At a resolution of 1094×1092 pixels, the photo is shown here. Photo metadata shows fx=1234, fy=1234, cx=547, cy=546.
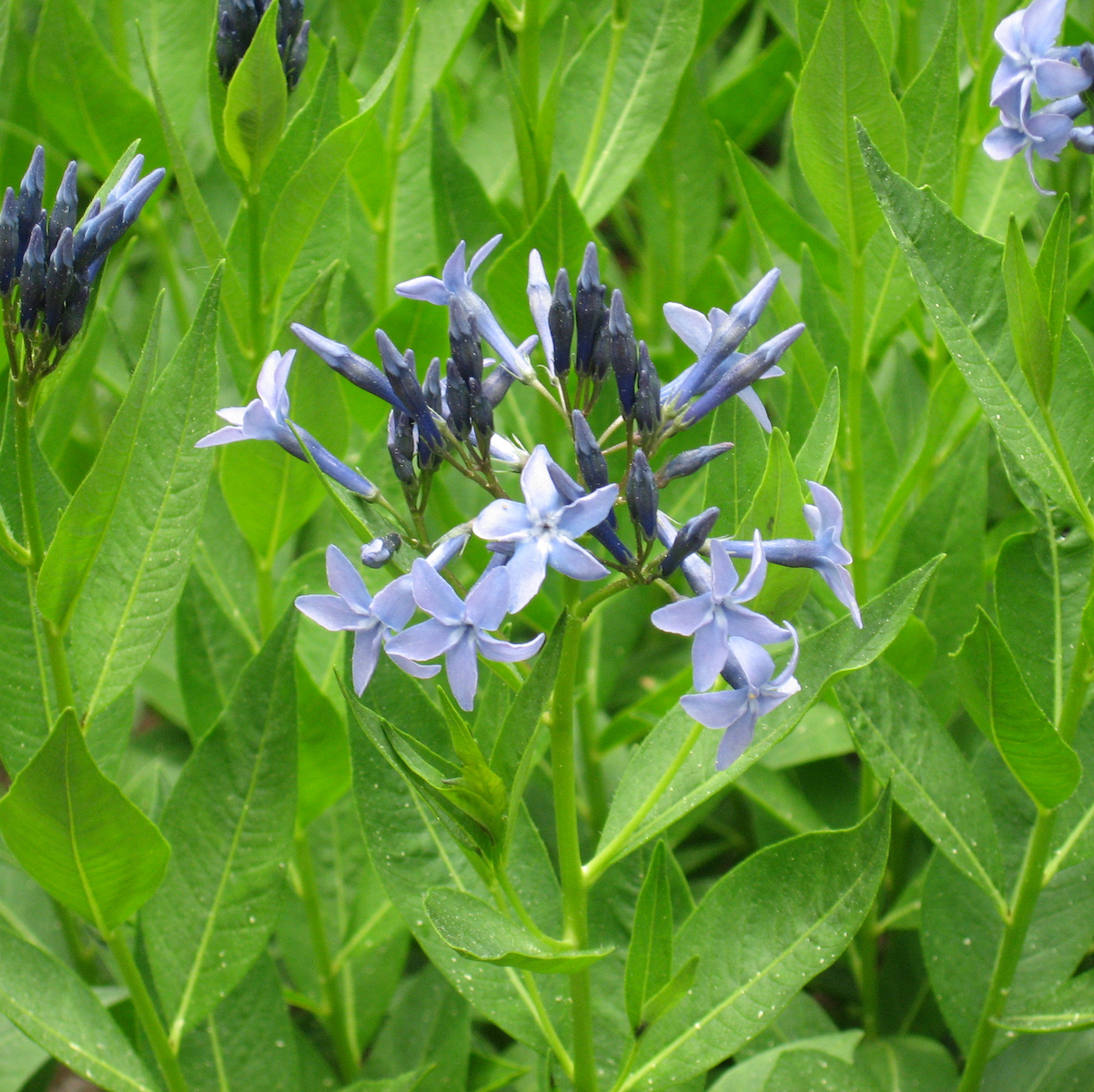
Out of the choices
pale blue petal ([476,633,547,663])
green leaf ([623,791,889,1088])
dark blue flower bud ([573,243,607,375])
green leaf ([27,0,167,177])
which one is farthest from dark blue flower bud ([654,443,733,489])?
green leaf ([27,0,167,177])

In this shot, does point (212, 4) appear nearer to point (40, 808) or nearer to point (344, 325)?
point (344, 325)

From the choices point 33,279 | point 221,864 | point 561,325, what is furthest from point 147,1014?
point 561,325

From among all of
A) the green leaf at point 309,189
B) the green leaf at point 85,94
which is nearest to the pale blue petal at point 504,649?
the green leaf at point 309,189

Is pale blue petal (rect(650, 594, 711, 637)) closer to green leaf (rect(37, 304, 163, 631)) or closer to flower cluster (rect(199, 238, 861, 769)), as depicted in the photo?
flower cluster (rect(199, 238, 861, 769))

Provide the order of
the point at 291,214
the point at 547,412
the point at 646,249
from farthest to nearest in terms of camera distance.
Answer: the point at 646,249, the point at 547,412, the point at 291,214

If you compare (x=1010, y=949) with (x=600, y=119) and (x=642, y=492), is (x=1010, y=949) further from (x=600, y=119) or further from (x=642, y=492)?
(x=600, y=119)

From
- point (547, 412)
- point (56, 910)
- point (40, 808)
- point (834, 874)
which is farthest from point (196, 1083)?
point (547, 412)

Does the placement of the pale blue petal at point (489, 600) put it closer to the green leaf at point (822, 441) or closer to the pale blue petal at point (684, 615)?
the pale blue petal at point (684, 615)
